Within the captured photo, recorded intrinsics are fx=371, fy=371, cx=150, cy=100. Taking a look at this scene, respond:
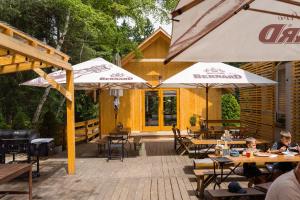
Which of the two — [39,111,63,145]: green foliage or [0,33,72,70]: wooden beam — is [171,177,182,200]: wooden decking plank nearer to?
[0,33,72,70]: wooden beam

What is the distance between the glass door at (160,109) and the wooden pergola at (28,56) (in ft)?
32.4

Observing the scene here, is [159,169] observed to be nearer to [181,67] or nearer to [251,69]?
[251,69]

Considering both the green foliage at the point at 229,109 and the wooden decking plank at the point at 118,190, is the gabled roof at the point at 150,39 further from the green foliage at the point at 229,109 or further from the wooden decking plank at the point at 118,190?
the wooden decking plank at the point at 118,190

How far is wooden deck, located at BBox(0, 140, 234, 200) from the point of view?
759 centimetres

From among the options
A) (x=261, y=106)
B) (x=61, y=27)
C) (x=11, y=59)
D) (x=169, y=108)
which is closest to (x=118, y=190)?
(x=11, y=59)

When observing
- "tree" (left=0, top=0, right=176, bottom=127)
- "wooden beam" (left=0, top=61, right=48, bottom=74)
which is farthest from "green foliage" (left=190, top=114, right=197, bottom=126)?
"wooden beam" (left=0, top=61, right=48, bottom=74)

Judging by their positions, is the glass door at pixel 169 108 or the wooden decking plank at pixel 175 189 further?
the glass door at pixel 169 108

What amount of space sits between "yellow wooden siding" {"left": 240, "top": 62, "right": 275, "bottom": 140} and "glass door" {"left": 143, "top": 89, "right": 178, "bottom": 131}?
3659mm

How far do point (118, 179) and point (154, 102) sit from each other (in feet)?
35.4

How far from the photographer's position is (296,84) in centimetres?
1150

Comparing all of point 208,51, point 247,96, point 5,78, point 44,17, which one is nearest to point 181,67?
point 247,96

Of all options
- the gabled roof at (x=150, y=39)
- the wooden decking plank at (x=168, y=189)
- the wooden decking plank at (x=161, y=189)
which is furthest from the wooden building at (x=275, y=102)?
the wooden decking plank at (x=161, y=189)

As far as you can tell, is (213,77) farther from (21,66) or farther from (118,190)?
(21,66)

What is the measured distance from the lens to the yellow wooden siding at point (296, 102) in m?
11.3
